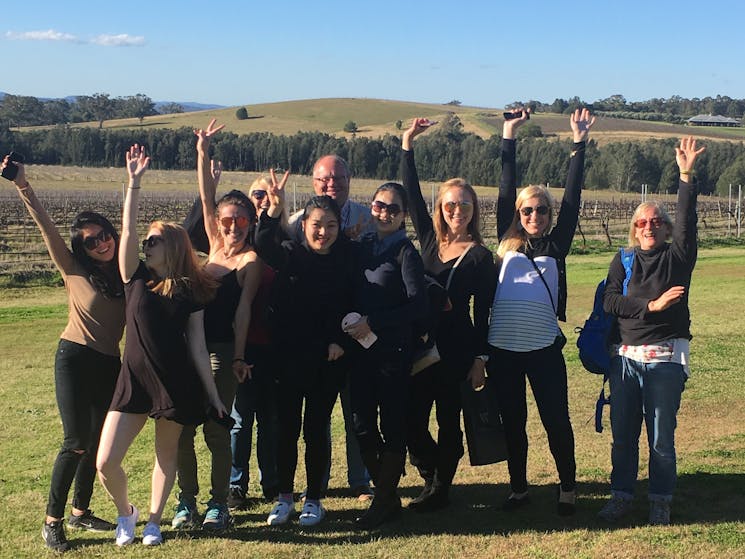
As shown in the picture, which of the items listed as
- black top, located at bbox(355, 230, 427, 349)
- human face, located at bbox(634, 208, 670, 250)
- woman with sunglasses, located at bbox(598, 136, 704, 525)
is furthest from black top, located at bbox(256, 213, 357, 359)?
human face, located at bbox(634, 208, 670, 250)

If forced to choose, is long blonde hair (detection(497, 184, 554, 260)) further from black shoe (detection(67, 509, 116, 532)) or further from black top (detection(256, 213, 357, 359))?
black shoe (detection(67, 509, 116, 532))

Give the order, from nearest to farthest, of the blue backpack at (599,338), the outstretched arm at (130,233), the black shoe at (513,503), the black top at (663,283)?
the outstretched arm at (130,233) < the black top at (663,283) < the blue backpack at (599,338) < the black shoe at (513,503)

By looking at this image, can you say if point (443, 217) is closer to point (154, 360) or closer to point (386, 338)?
point (386, 338)

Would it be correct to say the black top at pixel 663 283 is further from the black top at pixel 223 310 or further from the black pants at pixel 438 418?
→ the black top at pixel 223 310

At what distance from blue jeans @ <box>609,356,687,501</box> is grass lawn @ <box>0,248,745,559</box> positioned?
0.25m

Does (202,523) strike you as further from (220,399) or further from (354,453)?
(354,453)

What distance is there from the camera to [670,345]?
13.9 feet

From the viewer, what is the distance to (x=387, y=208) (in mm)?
4348

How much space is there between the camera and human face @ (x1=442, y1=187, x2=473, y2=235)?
443 cm

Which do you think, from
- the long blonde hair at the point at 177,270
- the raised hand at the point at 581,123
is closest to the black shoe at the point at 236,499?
the long blonde hair at the point at 177,270

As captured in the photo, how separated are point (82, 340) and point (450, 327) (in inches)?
77.2

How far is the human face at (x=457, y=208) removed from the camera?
4430 millimetres

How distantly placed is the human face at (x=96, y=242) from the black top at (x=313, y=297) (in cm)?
90

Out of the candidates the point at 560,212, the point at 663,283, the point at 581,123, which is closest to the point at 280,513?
the point at 560,212
